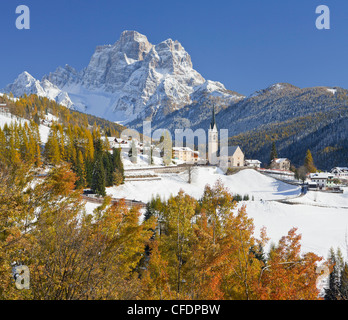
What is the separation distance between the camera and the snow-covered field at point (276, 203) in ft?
109

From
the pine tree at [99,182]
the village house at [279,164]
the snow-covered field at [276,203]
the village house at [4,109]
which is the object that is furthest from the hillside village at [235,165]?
the village house at [4,109]

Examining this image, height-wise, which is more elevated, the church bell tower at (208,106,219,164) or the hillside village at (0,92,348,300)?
the church bell tower at (208,106,219,164)

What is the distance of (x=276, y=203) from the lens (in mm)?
44438

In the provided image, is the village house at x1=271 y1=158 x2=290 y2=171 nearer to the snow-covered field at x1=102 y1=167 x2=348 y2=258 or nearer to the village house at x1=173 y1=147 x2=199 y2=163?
the village house at x1=173 y1=147 x2=199 y2=163

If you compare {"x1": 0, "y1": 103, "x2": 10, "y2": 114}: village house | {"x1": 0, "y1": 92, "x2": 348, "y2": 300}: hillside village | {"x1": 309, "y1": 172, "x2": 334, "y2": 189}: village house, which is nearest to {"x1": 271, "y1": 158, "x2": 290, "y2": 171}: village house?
{"x1": 0, "y1": 92, "x2": 348, "y2": 300}: hillside village

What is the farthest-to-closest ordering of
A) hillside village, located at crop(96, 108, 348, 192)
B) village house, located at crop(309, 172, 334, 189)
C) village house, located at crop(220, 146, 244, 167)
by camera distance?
A: village house, located at crop(220, 146, 244, 167)
village house, located at crop(309, 172, 334, 189)
hillside village, located at crop(96, 108, 348, 192)

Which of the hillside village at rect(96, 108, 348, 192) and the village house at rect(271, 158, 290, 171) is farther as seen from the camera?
Result: the village house at rect(271, 158, 290, 171)

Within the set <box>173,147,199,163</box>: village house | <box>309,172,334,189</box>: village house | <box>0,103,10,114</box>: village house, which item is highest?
<box>0,103,10,114</box>: village house

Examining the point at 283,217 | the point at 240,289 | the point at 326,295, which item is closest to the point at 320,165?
the point at 283,217

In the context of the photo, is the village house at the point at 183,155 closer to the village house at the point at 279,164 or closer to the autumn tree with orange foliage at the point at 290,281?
the village house at the point at 279,164

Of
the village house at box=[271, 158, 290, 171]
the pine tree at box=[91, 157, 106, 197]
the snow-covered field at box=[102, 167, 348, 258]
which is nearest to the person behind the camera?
the snow-covered field at box=[102, 167, 348, 258]

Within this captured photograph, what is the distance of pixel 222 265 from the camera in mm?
10281

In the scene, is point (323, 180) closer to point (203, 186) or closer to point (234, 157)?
point (234, 157)

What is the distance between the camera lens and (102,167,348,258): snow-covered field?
109ft
